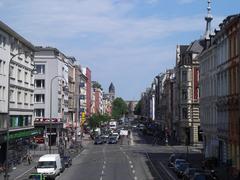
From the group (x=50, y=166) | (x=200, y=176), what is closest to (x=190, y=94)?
(x=50, y=166)

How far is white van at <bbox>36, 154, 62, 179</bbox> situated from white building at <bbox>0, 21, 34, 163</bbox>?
21.0ft

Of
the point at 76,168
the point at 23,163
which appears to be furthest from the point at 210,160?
the point at 23,163

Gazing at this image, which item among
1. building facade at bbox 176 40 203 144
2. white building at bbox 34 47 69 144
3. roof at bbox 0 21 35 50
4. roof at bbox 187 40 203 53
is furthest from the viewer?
roof at bbox 187 40 203 53

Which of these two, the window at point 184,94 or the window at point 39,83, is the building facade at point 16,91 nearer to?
the window at point 39,83

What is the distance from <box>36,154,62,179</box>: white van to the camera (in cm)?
4931

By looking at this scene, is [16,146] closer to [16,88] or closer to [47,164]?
[16,88]

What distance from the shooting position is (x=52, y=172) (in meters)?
49.6

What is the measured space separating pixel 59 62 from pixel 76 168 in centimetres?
4433

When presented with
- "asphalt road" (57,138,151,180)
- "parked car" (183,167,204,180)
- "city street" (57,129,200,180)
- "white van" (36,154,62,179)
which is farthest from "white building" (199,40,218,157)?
"white van" (36,154,62,179)

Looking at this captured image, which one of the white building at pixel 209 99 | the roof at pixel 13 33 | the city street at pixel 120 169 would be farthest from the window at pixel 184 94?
the roof at pixel 13 33

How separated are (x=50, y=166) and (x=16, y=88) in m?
17.5

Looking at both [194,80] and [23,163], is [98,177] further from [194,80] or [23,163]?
[194,80]

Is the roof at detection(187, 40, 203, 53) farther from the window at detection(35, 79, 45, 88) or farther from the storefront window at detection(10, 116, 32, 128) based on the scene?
the storefront window at detection(10, 116, 32, 128)

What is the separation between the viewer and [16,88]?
65.8m
